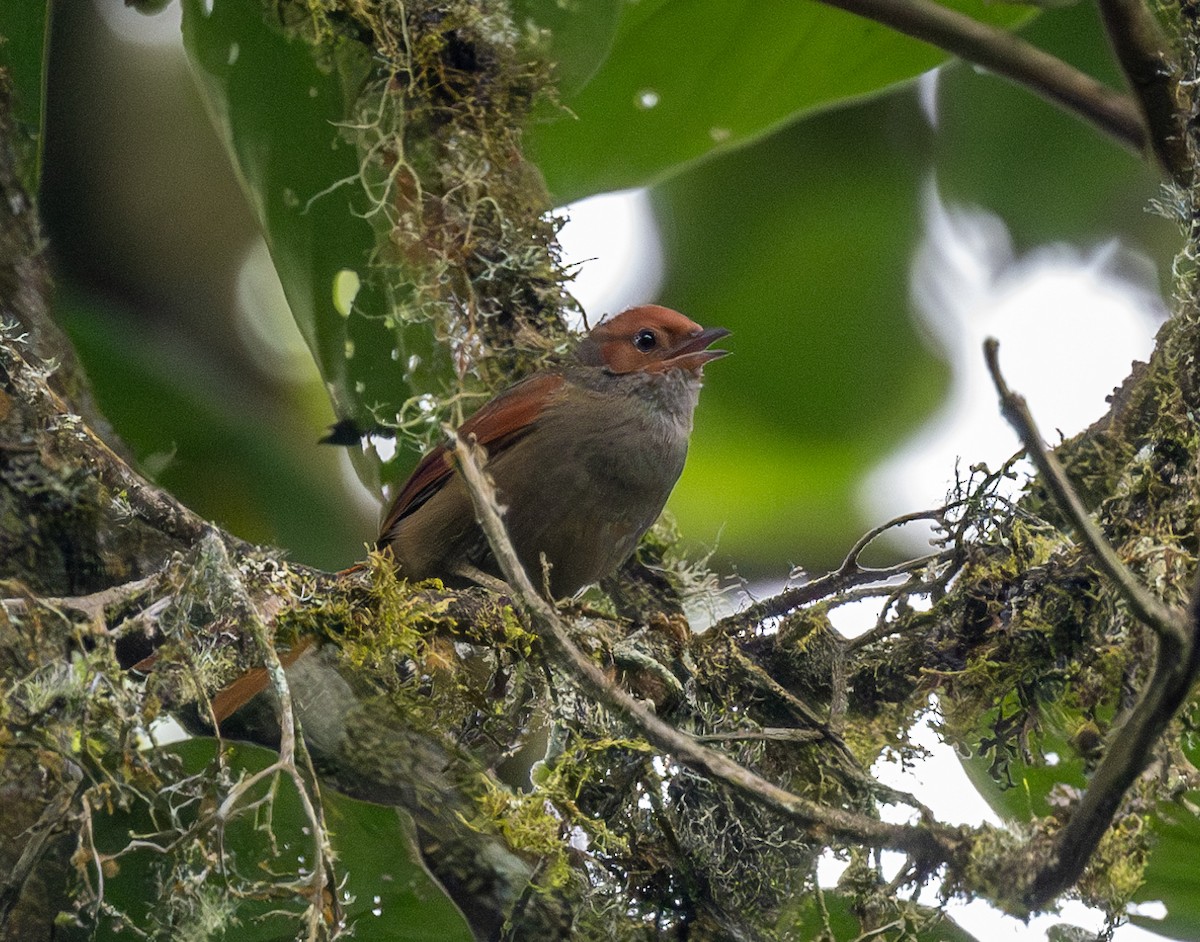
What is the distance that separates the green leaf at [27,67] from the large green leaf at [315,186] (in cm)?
43

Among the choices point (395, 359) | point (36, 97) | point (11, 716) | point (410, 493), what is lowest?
point (11, 716)

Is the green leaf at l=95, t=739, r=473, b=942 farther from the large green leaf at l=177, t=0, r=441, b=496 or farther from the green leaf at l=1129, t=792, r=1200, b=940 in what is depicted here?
the green leaf at l=1129, t=792, r=1200, b=940

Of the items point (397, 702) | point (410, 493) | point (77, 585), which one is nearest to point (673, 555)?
point (410, 493)

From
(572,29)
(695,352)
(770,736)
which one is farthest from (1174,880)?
(572,29)

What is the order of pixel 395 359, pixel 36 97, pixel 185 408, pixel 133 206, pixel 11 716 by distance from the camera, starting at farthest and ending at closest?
1. pixel 133 206
2. pixel 185 408
3. pixel 395 359
4. pixel 36 97
5. pixel 11 716

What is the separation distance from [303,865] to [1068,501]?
229cm

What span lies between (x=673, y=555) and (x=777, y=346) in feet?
3.66

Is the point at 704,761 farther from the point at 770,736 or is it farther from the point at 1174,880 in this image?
the point at 1174,880

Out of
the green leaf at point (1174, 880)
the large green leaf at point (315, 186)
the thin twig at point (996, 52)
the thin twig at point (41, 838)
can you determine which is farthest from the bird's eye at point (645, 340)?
the thin twig at point (41, 838)

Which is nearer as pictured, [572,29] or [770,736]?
[770,736]

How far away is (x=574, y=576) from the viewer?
4.23 m

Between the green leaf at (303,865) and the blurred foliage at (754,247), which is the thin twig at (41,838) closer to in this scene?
the green leaf at (303,865)

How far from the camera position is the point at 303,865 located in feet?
11.4

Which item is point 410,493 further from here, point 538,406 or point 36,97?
point 36,97
